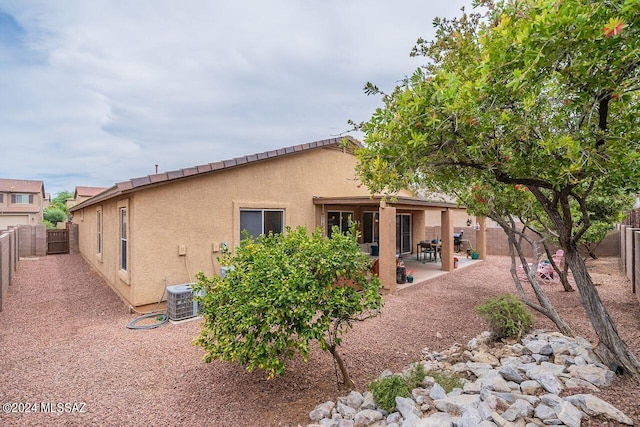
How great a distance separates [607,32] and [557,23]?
36 cm

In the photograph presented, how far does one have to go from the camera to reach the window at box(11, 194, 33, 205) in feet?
127

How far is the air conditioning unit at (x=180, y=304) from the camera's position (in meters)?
7.26

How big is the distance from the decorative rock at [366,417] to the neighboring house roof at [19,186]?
49684 millimetres

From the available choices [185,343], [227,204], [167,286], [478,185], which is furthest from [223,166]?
[478,185]

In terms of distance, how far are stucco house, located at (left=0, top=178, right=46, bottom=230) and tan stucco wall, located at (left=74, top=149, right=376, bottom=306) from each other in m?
36.3

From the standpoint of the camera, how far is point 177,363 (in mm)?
5254

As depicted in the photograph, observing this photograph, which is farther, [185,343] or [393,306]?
[393,306]

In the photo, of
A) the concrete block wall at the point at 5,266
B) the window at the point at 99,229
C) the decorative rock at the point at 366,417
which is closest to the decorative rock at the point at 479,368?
the decorative rock at the point at 366,417

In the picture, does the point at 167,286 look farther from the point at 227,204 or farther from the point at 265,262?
the point at 265,262

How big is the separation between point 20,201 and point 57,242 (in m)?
26.1

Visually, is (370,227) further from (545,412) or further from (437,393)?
(545,412)

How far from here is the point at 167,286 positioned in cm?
795

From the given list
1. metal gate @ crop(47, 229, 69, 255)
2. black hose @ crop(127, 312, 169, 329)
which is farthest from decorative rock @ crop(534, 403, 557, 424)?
metal gate @ crop(47, 229, 69, 255)

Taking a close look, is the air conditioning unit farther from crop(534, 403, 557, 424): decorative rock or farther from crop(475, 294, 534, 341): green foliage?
crop(534, 403, 557, 424): decorative rock
